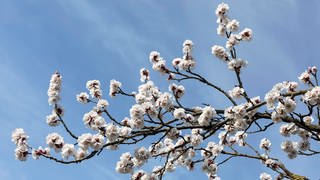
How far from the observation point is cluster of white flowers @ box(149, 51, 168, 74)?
34.1ft

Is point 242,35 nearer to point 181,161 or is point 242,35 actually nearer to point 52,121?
point 181,161

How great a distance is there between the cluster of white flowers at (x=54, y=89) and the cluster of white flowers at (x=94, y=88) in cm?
69

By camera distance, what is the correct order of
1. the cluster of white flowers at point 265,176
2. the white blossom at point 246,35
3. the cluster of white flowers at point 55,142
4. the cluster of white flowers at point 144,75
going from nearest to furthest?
the cluster of white flowers at point 55,142 < the white blossom at point 246,35 < the cluster of white flowers at point 144,75 < the cluster of white flowers at point 265,176

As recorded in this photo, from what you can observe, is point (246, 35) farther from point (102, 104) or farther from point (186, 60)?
point (102, 104)

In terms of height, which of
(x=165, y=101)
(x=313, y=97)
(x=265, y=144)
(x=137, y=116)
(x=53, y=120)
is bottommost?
(x=313, y=97)

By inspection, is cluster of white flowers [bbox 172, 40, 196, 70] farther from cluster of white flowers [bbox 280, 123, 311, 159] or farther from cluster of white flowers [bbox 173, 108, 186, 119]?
cluster of white flowers [bbox 280, 123, 311, 159]

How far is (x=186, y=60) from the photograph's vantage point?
10234mm

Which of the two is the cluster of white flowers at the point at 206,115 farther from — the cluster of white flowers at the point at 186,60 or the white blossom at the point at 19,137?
the white blossom at the point at 19,137

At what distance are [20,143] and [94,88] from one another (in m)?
1.90

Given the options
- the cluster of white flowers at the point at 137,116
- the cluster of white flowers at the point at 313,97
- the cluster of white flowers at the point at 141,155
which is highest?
the cluster of white flowers at the point at 137,116

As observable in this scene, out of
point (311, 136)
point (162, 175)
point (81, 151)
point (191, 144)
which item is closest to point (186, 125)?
point (191, 144)

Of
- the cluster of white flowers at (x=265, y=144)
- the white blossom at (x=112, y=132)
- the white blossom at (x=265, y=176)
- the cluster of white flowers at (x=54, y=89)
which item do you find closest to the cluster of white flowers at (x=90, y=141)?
the white blossom at (x=112, y=132)

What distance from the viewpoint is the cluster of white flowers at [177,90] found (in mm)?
9625

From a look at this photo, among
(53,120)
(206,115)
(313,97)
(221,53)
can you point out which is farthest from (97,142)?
(313,97)
